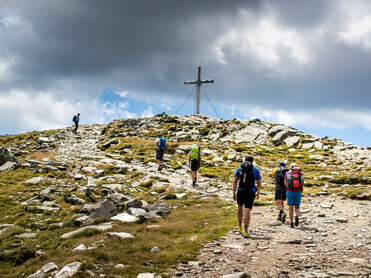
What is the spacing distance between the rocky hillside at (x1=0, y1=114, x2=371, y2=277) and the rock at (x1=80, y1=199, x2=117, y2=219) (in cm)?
5

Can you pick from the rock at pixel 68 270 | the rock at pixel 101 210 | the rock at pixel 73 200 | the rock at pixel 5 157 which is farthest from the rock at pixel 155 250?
the rock at pixel 5 157

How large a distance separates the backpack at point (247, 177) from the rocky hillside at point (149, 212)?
1.93 metres

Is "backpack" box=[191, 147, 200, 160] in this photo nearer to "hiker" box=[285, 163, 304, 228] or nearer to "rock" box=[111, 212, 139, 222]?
"hiker" box=[285, 163, 304, 228]

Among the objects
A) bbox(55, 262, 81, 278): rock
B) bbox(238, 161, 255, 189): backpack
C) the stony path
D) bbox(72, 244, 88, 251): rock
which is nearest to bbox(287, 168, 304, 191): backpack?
the stony path

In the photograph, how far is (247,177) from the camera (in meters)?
10.0

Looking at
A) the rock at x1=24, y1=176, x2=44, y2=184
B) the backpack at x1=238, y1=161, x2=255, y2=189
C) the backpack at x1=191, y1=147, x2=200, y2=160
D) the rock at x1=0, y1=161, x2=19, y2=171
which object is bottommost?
the rock at x1=24, y1=176, x2=44, y2=184

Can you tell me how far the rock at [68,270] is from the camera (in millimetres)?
5844

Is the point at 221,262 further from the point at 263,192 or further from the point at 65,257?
the point at 263,192

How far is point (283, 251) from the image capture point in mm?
7539

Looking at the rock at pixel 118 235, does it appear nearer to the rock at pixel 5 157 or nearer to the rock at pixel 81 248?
the rock at pixel 81 248

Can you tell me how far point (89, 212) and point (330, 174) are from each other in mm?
21807

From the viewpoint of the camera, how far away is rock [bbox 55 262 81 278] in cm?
584

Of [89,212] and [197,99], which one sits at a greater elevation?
[197,99]

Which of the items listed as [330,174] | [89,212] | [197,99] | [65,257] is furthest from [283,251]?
[197,99]
